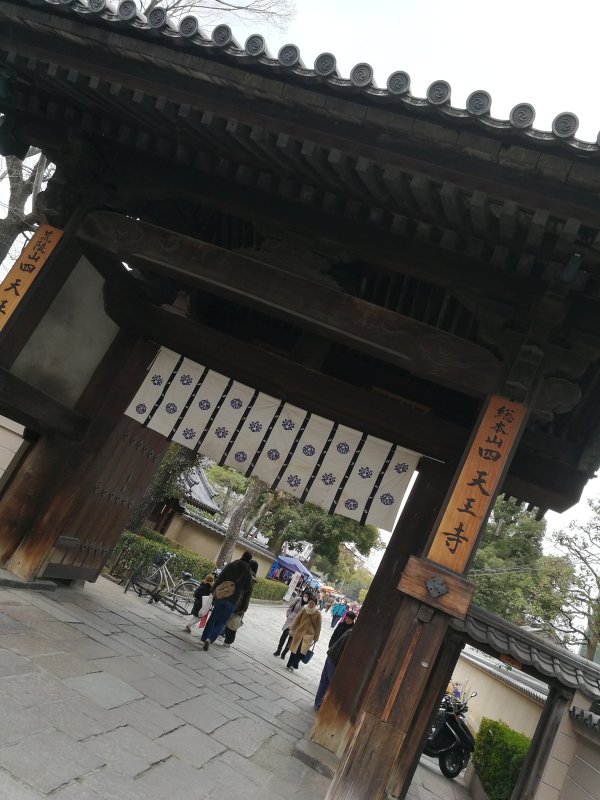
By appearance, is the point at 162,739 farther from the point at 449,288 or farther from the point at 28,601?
the point at 449,288

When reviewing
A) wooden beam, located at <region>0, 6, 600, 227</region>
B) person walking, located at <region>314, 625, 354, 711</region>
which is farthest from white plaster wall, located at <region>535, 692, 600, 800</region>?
wooden beam, located at <region>0, 6, 600, 227</region>

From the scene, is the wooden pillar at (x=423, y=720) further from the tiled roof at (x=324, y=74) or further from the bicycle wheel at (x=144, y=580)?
the bicycle wheel at (x=144, y=580)

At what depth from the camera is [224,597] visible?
9227 millimetres

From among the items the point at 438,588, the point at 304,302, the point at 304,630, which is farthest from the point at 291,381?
the point at 304,630

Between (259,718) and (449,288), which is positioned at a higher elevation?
(449,288)

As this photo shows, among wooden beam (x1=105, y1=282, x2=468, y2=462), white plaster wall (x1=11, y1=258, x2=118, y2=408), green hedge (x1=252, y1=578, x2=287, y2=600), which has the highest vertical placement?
wooden beam (x1=105, y1=282, x2=468, y2=462)

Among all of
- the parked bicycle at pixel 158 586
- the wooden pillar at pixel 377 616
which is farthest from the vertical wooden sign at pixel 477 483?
the parked bicycle at pixel 158 586

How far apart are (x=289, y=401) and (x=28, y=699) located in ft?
14.4

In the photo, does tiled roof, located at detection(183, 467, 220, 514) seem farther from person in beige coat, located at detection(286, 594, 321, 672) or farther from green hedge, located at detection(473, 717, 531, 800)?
green hedge, located at detection(473, 717, 531, 800)

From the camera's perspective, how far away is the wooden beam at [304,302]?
518 cm

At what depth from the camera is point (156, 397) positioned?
7.84m

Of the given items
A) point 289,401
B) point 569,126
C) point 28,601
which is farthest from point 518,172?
point 28,601

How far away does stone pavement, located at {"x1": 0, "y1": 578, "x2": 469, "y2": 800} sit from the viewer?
11.4 feet

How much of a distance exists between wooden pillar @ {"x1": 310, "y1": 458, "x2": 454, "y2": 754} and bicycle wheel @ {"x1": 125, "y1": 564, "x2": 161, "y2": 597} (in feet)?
21.7
